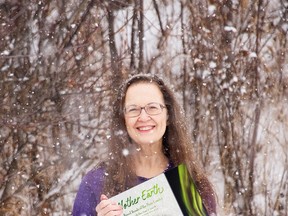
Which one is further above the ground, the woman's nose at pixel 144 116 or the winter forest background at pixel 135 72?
the winter forest background at pixel 135 72

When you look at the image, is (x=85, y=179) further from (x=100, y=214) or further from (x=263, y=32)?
(x=263, y=32)

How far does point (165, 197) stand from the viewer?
1906 millimetres

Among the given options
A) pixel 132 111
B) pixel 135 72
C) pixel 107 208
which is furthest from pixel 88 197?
pixel 135 72

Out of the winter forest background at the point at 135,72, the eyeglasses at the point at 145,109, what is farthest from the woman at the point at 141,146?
the winter forest background at the point at 135,72

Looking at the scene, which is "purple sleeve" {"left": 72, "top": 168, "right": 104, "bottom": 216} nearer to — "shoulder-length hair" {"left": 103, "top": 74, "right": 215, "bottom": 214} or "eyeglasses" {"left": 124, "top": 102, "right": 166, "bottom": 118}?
"shoulder-length hair" {"left": 103, "top": 74, "right": 215, "bottom": 214}

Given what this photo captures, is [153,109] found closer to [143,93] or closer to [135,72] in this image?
[143,93]

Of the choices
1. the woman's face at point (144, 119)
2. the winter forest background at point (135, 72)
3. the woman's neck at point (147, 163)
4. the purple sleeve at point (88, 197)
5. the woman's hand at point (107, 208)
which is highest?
the winter forest background at point (135, 72)

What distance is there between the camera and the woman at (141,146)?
1.93 meters

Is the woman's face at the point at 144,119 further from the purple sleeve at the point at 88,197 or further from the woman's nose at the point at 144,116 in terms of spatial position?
the purple sleeve at the point at 88,197

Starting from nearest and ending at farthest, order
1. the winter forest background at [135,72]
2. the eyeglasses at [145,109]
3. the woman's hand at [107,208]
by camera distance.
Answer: the woman's hand at [107,208], the eyeglasses at [145,109], the winter forest background at [135,72]

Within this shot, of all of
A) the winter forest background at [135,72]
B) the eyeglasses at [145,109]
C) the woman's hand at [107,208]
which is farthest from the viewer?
the winter forest background at [135,72]

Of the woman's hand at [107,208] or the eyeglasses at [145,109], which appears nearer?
the woman's hand at [107,208]

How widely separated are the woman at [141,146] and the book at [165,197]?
5 cm

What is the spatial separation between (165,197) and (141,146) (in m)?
0.18
